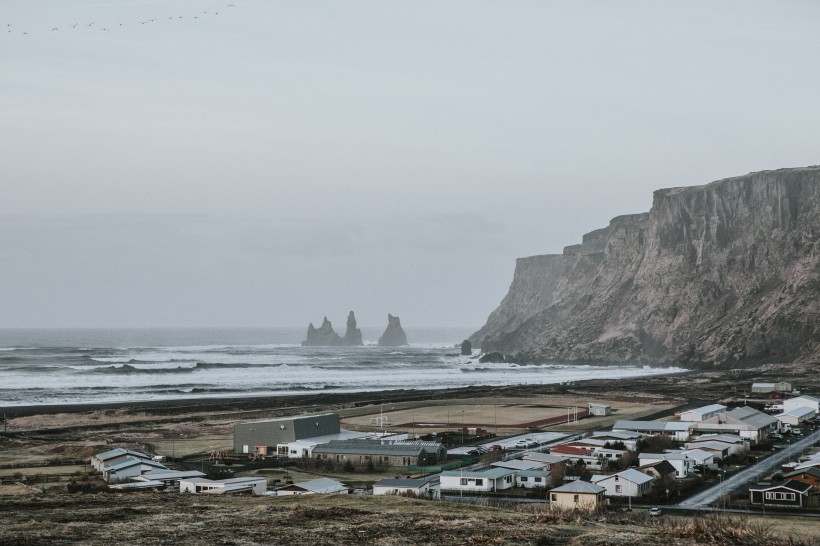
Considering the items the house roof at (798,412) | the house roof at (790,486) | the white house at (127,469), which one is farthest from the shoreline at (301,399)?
the house roof at (790,486)

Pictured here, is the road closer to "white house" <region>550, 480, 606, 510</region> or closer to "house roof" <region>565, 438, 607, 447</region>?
"white house" <region>550, 480, 606, 510</region>

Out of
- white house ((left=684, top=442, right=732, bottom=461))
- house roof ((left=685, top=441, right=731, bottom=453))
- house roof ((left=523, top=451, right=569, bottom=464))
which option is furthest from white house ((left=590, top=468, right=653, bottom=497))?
house roof ((left=685, top=441, right=731, bottom=453))

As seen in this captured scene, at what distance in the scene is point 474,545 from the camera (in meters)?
17.7

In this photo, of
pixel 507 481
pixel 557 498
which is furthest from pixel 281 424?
pixel 557 498

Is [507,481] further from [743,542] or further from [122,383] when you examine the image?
[122,383]

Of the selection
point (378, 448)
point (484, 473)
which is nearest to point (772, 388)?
point (378, 448)

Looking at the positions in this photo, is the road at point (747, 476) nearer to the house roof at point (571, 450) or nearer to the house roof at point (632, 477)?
the house roof at point (632, 477)

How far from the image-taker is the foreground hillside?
59.8ft

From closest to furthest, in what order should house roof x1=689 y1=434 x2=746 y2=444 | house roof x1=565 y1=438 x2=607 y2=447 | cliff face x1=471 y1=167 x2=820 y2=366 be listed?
house roof x1=565 y1=438 x2=607 y2=447 → house roof x1=689 y1=434 x2=746 y2=444 → cliff face x1=471 y1=167 x2=820 y2=366

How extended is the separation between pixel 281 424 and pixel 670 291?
114 metres

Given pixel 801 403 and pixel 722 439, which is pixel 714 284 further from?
pixel 722 439

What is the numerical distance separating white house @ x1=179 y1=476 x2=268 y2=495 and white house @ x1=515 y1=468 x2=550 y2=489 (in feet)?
40.7

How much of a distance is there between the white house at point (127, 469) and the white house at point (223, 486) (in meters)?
4.50

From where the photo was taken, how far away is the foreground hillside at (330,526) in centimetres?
1823
